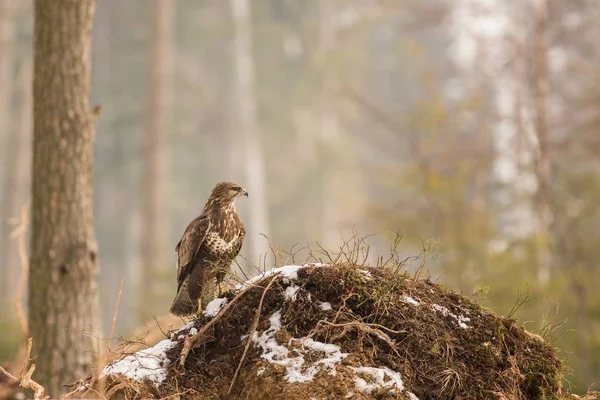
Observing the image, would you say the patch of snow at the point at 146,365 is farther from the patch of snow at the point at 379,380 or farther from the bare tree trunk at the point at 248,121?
the bare tree trunk at the point at 248,121

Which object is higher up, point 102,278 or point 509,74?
point 509,74

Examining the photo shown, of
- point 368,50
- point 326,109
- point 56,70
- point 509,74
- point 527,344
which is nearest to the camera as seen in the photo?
point 527,344

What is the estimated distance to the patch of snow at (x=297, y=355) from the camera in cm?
388

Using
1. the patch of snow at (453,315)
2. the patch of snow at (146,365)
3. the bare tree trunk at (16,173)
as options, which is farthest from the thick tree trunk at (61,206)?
the bare tree trunk at (16,173)

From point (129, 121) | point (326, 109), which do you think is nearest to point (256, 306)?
point (129, 121)

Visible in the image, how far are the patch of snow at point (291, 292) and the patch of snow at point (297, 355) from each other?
164 mm

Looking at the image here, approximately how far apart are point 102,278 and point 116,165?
12969 mm

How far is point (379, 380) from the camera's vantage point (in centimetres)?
384

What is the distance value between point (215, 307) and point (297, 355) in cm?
64

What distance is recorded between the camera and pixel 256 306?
4.26m

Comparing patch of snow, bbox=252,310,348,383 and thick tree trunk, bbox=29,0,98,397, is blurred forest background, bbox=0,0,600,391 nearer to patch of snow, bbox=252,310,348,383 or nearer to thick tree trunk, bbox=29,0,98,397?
thick tree trunk, bbox=29,0,98,397

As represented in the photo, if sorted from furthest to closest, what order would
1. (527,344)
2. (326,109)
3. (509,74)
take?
(326,109) < (509,74) < (527,344)

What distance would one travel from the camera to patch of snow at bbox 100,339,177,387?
4.05 meters

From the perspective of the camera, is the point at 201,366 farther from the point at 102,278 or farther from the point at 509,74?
the point at 102,278
